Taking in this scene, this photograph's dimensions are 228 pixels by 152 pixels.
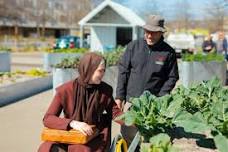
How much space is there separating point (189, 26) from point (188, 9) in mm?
15273

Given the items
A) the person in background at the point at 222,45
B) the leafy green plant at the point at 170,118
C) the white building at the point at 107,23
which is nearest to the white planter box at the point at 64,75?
the leafy green plant at the point at 170,118

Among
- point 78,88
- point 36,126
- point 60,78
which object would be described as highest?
point 78,88

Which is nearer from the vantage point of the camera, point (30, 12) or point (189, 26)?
point (30, 12)

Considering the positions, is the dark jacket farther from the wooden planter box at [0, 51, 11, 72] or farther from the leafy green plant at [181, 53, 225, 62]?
the wooden planter box at [0, 51, 11, 72]

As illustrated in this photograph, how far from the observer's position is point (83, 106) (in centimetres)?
439

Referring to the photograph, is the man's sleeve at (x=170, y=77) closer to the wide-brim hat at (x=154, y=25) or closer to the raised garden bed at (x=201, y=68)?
the wide-brim hat at (x=154, y=25)

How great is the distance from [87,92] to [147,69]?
52.4 inches

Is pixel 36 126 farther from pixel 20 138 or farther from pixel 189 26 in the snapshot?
pixel 189 26

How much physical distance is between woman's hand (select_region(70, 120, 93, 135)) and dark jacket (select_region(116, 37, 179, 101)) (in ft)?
4.97

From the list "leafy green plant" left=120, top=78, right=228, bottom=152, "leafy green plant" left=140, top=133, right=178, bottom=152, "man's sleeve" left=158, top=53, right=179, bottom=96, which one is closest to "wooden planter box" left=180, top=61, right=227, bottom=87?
"man's sleeve" left=158, top=53, right=179, bottom=96

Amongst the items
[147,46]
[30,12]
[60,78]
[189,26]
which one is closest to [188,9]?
[189,26]

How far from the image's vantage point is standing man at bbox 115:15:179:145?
5.55 m

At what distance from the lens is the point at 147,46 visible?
5551 mm

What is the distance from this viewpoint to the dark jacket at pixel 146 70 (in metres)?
5.55
